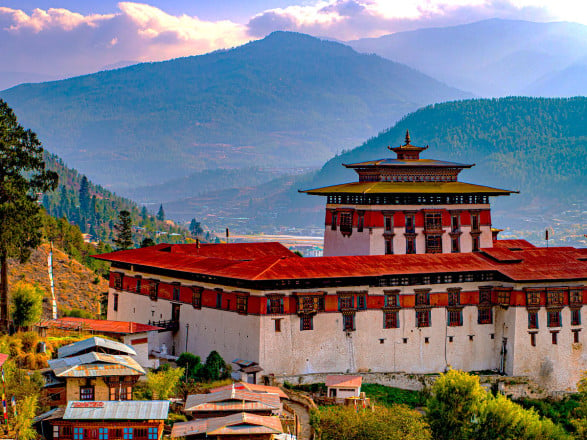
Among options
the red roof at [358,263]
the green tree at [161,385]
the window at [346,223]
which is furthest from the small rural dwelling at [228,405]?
the window at [346,223]

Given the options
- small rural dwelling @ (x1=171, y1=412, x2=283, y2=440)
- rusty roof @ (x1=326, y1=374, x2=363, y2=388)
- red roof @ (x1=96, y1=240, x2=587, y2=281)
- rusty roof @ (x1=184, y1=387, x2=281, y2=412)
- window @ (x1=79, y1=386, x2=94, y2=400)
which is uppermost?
red roof @ (x1=96, y1=240, x2=587, y2=281)

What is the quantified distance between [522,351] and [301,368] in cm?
1586

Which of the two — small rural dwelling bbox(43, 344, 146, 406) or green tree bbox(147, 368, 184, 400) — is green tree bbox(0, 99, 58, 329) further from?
small rural dwelling bbox(43, 344, 146, 406)

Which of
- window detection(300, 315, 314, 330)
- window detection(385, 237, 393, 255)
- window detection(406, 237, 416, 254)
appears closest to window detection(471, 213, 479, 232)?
window detection(406, 237, 416, 254)

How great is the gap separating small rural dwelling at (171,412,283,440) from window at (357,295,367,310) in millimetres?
20186

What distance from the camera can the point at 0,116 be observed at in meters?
64.5

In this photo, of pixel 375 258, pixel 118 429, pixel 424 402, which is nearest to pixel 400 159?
pixel 375 258

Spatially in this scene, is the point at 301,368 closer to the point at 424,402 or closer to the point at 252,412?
the point at 424,402

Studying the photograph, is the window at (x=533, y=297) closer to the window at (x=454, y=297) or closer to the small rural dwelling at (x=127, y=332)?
the window at (x=454, y=297)

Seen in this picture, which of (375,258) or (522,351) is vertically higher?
(375,258)

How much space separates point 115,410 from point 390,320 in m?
25.6

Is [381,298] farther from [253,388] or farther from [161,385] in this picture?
[161,385]

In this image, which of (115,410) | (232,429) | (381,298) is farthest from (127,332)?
(232,429)

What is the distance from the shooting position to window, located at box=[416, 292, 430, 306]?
2559 inches
